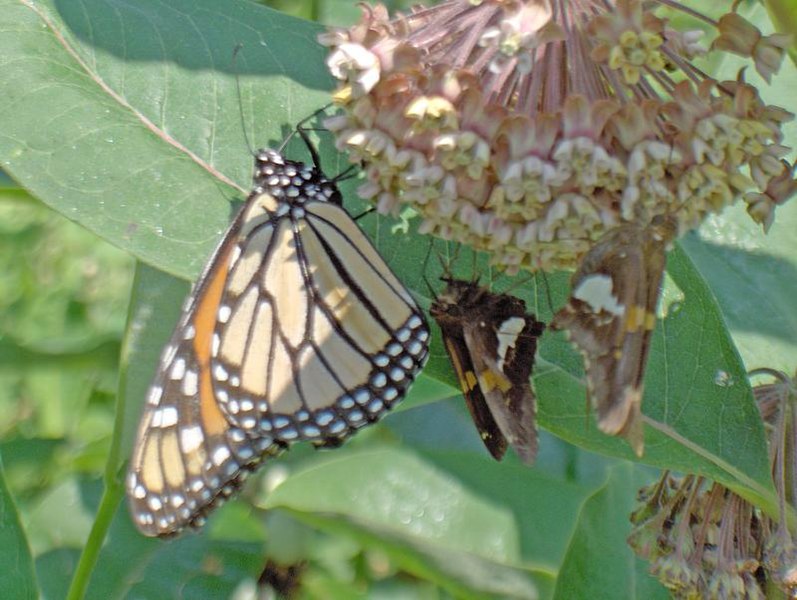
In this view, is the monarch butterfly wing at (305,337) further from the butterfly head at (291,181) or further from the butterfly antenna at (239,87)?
the butterfly antenna at (239,87)

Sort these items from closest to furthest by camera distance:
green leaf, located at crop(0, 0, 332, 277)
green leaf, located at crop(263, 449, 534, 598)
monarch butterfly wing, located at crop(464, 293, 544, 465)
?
monarch butterfly wing, located at crop(464, 293, 544, 465) → green leaf, located at crop(0, 0, 332, 277) → green leaf, located at crop(263, 449, 534, 598)

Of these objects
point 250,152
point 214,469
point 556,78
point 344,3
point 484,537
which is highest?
point 556,78

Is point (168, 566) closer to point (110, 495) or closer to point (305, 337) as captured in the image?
point (110, 495)

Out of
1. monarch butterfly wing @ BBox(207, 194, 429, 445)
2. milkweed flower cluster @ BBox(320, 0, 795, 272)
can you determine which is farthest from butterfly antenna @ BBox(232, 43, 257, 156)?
milkweed flower cluster @ BBox(320, 0, 795, 272)

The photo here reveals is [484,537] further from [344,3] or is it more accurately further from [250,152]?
[344,3]

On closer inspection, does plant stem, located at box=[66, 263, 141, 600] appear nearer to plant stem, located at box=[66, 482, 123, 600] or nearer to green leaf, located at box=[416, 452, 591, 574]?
plant stem, located at box=[66, 482, 123, 600]

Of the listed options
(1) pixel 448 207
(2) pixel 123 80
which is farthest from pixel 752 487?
(2) pixel 123 80

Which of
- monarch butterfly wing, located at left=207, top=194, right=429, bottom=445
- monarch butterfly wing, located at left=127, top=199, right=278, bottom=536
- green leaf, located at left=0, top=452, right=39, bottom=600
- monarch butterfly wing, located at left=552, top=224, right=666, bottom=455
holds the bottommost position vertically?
green leaf, located at left=0, top=452, right=39, bottom=600
